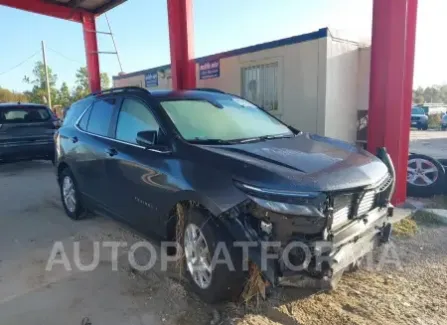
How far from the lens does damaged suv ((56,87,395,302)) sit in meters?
2.45

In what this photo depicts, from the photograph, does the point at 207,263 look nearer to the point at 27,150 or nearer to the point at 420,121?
the point at 27,150

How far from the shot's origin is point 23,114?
8781 millimetres

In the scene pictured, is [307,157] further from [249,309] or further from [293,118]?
[293,118]

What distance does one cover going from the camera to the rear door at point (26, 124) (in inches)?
331

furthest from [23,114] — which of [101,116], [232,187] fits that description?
[232,187]

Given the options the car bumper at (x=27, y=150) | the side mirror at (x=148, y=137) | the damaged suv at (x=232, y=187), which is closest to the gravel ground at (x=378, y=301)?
the damaged suv at (x=232, y=187)

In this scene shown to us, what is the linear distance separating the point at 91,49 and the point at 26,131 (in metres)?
5.57

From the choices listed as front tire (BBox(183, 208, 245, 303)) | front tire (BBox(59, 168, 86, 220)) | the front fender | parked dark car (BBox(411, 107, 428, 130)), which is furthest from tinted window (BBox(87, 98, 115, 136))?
parked dark car (BBox(411, 107, 428, 130))

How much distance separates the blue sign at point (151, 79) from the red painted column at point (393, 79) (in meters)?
7.91

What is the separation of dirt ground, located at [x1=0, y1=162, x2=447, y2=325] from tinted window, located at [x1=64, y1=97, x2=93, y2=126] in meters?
1.67

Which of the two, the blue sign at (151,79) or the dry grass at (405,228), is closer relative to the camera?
the dry grass at (405,228)

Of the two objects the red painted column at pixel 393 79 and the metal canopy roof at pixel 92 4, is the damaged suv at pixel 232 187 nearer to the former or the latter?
the red painted column at pixel 393 79

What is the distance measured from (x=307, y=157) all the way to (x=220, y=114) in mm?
1242

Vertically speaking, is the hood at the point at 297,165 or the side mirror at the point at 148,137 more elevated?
the side mirror at the point at 148,137
